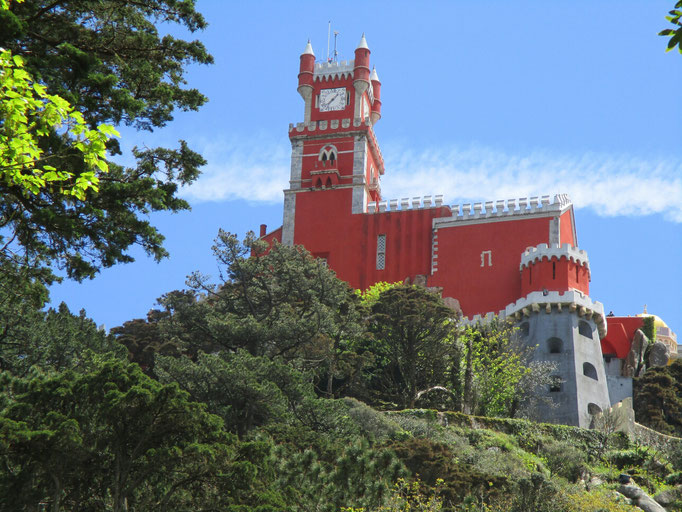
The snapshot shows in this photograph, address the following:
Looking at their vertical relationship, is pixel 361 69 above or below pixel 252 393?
above

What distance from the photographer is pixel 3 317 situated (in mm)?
29422

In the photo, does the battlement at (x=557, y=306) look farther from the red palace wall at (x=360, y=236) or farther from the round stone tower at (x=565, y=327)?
the red palace wall at (x=360, y=236)

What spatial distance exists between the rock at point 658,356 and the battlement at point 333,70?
22.1 m

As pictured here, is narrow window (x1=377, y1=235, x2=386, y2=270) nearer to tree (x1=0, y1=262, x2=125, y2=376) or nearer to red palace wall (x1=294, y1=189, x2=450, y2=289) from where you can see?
red palace wall (x1=294, y1=189, x2=450, y2=289)

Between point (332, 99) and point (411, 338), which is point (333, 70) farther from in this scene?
point (411, 338)

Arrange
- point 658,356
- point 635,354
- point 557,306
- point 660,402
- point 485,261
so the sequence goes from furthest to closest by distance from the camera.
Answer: point 485,261
point 658,356
point 635,354
point 660,402
point 557,306

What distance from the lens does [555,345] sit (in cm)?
3900

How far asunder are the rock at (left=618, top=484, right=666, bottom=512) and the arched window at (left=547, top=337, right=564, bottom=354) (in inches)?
508

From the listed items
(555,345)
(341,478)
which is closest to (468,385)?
(555,345)

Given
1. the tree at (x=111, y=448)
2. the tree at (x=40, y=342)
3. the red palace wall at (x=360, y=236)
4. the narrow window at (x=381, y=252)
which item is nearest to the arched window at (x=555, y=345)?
the red palace wall at (x=360, y=236)

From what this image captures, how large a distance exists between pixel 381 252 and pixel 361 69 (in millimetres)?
11192

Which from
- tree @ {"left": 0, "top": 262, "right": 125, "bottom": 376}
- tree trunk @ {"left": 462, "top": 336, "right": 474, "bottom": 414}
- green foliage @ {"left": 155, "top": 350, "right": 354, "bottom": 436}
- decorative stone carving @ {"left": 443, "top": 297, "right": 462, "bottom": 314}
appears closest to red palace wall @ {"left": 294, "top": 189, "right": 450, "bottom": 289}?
decorative stone carving @ {"left": 443, "top": 297, "right": 462, "bottom": 314}

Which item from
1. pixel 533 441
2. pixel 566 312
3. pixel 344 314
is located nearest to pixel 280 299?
pixel 344 314

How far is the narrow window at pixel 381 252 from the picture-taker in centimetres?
4716
